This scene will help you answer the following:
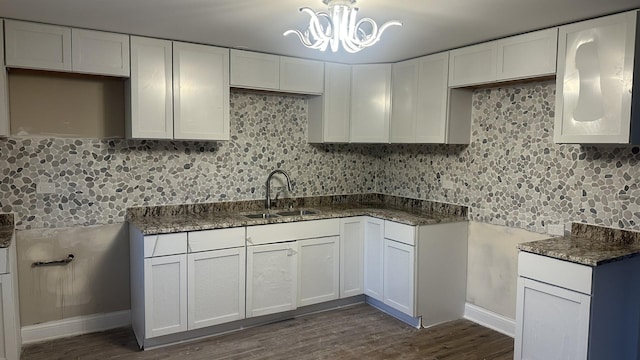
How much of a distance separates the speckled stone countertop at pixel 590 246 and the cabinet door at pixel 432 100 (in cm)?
121

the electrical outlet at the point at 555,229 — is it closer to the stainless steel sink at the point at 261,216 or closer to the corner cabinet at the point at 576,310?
the corner cabinet at the point at 576,310

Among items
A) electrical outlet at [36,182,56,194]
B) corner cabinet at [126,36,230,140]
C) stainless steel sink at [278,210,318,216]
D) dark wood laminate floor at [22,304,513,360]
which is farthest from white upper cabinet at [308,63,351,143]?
electrical outlet at [36,182,56,194]

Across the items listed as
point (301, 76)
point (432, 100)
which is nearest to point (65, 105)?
point (301, 76)

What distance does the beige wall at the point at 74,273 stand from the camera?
3242mm

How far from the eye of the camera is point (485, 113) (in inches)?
144

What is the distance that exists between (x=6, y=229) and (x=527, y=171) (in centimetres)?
379

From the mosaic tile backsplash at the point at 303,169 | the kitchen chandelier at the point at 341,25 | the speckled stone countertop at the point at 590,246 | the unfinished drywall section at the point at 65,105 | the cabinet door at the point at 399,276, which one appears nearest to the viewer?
the kitchen chandelier at the point at 341,25

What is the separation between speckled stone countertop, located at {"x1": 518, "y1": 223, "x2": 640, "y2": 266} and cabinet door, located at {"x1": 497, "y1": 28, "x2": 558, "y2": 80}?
3.60ft

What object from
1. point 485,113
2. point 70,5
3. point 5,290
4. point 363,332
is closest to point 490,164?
point 485,113

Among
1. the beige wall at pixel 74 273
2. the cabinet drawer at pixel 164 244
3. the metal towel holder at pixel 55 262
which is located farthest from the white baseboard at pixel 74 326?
the cabinet drawer at pixel 164 244

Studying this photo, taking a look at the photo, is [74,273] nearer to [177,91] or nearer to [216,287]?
[216,287]

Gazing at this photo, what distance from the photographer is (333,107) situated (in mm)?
4129

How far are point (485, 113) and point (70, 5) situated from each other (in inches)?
121

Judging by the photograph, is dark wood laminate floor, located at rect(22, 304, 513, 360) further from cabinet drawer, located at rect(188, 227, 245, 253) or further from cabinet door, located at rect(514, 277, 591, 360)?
cabinet drawer, located at rect(188, 227, 245, 253)
